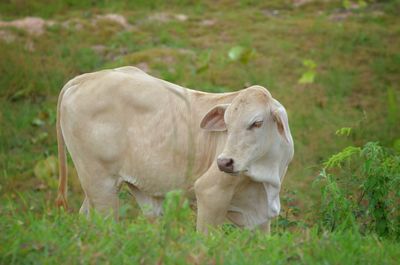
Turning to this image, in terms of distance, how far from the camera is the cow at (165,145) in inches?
193

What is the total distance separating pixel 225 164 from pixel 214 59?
6818 millimetres

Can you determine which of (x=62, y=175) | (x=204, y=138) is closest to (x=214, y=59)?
(x=62, y=175)

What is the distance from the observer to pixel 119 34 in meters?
12.2

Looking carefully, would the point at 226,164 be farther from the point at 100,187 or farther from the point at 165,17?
the point at 165,17

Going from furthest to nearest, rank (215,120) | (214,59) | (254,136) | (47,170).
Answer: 1. (214,59)
2. (47,170)
3. (215,120)
4. (254,136)

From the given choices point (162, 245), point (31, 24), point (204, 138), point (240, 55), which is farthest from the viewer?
point (31, 24)

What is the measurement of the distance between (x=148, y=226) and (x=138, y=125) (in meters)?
1.70

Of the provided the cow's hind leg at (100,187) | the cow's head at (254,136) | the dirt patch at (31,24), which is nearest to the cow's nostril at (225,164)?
the cow's head at (254,136)

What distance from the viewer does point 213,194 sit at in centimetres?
486

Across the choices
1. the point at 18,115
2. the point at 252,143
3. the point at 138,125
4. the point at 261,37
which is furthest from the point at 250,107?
the point at 261,37

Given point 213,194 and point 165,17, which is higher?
point 213,194

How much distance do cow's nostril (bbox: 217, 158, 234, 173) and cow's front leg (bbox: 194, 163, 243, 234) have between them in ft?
0.77

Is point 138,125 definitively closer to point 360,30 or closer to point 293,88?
point 293,88

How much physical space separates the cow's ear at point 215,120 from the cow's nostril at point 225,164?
474 millimetres
